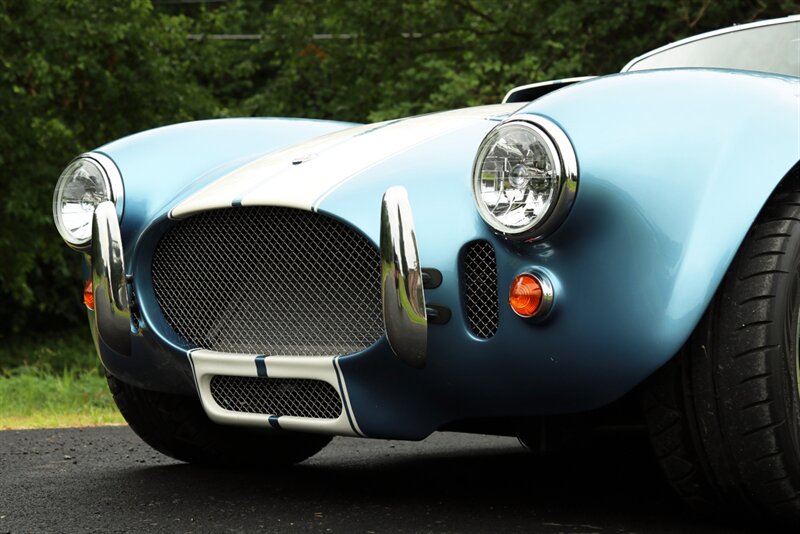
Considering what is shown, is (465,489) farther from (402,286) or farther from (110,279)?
(110,279)

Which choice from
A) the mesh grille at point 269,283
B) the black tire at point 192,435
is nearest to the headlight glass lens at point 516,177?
the mesh grille at point 269,283

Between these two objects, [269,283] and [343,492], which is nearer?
[269,283]

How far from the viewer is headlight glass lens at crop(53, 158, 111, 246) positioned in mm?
3414

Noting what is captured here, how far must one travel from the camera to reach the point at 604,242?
8.33 ft

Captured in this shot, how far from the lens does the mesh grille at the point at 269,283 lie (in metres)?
2.84

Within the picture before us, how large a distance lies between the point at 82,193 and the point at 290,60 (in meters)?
15.6

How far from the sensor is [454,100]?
14.1 m

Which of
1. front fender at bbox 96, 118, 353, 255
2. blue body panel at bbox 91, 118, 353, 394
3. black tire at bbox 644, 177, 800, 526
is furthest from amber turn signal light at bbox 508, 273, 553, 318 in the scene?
front fender at bbox 96, 118, 353, 255

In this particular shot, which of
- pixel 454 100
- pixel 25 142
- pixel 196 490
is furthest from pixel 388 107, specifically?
pixel 196 490

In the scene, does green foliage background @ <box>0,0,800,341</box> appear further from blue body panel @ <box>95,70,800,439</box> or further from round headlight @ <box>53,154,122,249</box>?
blue body panel @ <box>95,70,800,439</box>

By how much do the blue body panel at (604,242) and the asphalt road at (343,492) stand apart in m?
0.26

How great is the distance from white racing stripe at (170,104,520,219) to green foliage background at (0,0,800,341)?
10778 millimetres

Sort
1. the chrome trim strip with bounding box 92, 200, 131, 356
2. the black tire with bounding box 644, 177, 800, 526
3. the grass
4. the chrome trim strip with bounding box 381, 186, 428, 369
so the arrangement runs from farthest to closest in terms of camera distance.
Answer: the grass, the chrome trim strip with bounding box 92, 200, 131, 356, the chrome trim strip with bounding box 381, 186, 428, 369, the black tire with bounding box 644, 177, 800, 526

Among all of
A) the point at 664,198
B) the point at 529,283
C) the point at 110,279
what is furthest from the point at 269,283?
the point at 664,198
